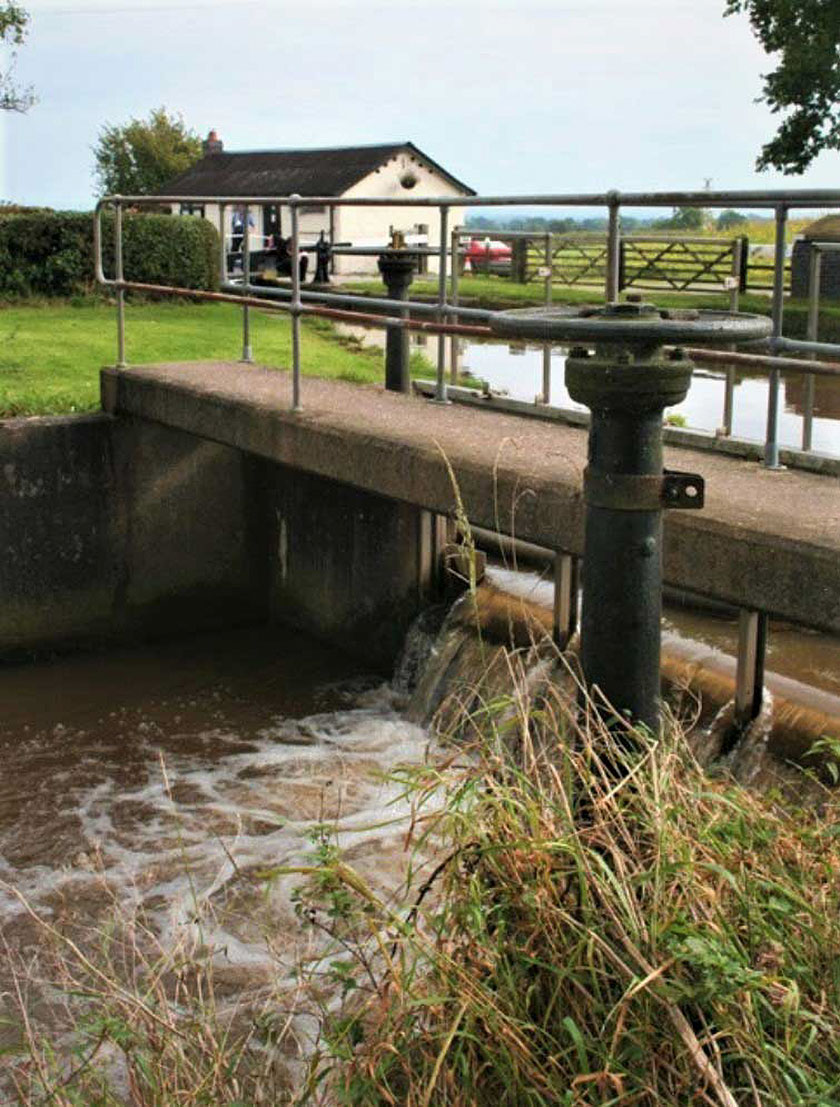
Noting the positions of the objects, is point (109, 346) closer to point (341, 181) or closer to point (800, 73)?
point (800, 73)

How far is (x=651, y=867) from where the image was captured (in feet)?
9.55

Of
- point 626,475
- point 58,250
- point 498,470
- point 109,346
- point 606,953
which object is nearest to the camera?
point 606,953

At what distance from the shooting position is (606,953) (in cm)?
275

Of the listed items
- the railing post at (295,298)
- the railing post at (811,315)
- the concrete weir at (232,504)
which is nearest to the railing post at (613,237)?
the concrete weir at (232,504)

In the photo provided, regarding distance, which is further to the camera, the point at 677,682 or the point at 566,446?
the point at 566,446

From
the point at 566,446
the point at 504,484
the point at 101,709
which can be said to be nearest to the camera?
the point at 504,484

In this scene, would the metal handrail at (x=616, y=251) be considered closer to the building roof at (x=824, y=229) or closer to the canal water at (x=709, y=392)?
the canal water at (x=709, y=392)

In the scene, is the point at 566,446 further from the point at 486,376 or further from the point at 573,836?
the point at 486,376

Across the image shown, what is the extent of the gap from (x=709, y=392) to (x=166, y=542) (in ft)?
29.4

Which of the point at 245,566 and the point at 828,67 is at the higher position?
the point at 828,67

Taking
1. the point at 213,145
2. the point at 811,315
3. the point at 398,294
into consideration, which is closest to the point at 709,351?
the point at 811,315

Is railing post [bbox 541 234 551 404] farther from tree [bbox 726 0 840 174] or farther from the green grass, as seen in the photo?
tree [bbox 726 0 840 174]

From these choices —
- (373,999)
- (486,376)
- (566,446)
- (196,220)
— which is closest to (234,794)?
(566,446)

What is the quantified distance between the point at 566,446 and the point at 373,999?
14.7 feet
